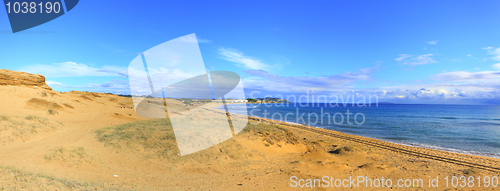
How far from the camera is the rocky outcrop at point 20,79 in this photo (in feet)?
65.8

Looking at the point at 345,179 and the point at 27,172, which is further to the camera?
the point at 345,179

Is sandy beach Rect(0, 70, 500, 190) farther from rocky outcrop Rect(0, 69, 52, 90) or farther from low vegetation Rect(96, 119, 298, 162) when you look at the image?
rocky outcrop Rect(0, 69, 52, 90)

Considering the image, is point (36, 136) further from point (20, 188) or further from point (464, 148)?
point (464, 148)

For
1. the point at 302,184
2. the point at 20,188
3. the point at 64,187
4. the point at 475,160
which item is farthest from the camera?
the point at 475,160

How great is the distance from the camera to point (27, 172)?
17.0 feet

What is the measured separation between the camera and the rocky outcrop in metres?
20.0

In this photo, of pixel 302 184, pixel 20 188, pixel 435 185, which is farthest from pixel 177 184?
pixel 435 185

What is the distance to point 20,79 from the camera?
70.4ft

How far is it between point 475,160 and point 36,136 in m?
24.0
